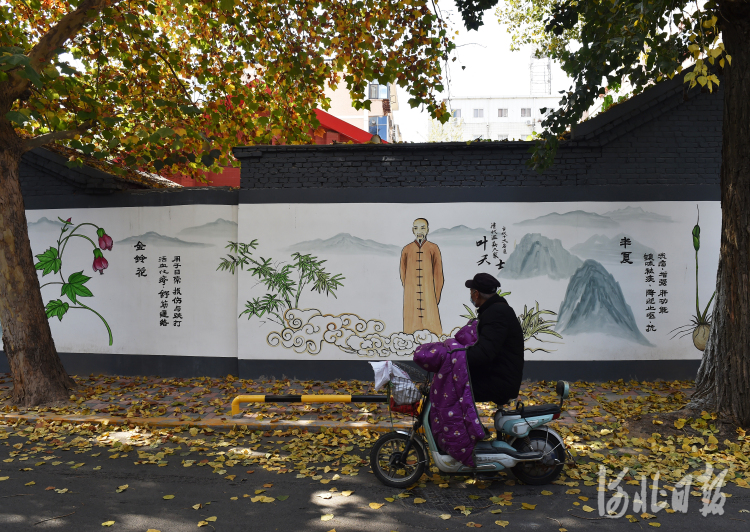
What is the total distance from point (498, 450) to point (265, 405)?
375 centimetres

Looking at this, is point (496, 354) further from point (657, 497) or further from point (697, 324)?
point (697, 324)

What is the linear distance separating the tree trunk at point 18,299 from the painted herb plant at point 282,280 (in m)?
2.83

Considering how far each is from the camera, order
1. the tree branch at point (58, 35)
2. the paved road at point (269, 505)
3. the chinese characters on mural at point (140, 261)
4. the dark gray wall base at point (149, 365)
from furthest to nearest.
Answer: the chinese characters on mural at point (140, 261) → the dark gray wall base at point (149, 365) → the tree branch at point (58, 35) → the paved road at point (269, 505)

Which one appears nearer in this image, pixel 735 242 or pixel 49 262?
pixel 735 242

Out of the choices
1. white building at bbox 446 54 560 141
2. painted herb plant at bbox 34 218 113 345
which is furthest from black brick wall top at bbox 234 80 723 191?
white building at bbox 446 54 560 141

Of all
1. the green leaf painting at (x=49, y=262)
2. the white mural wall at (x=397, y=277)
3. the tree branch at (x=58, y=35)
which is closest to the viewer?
the tree branch at (x=58, y=35)

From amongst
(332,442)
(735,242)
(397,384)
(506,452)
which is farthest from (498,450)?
(735,242)

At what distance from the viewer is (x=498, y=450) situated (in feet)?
14.6

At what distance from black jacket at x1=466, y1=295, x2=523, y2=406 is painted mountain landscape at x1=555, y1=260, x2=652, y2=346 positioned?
4.10 meters

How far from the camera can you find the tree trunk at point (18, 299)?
7.15m

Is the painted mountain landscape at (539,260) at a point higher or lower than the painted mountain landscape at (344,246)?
lower

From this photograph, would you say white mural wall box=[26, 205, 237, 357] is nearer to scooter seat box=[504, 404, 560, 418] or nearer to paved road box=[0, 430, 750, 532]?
paved road box=[0, 430, 750, 532]

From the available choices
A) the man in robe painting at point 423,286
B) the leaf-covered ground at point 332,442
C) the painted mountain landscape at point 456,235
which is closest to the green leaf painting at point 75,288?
the leaf-covered ground at point 332,442

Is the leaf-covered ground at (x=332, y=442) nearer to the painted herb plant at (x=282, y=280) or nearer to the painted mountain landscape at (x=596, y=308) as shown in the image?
the painted mountain landscape at (x=596, y=308)
